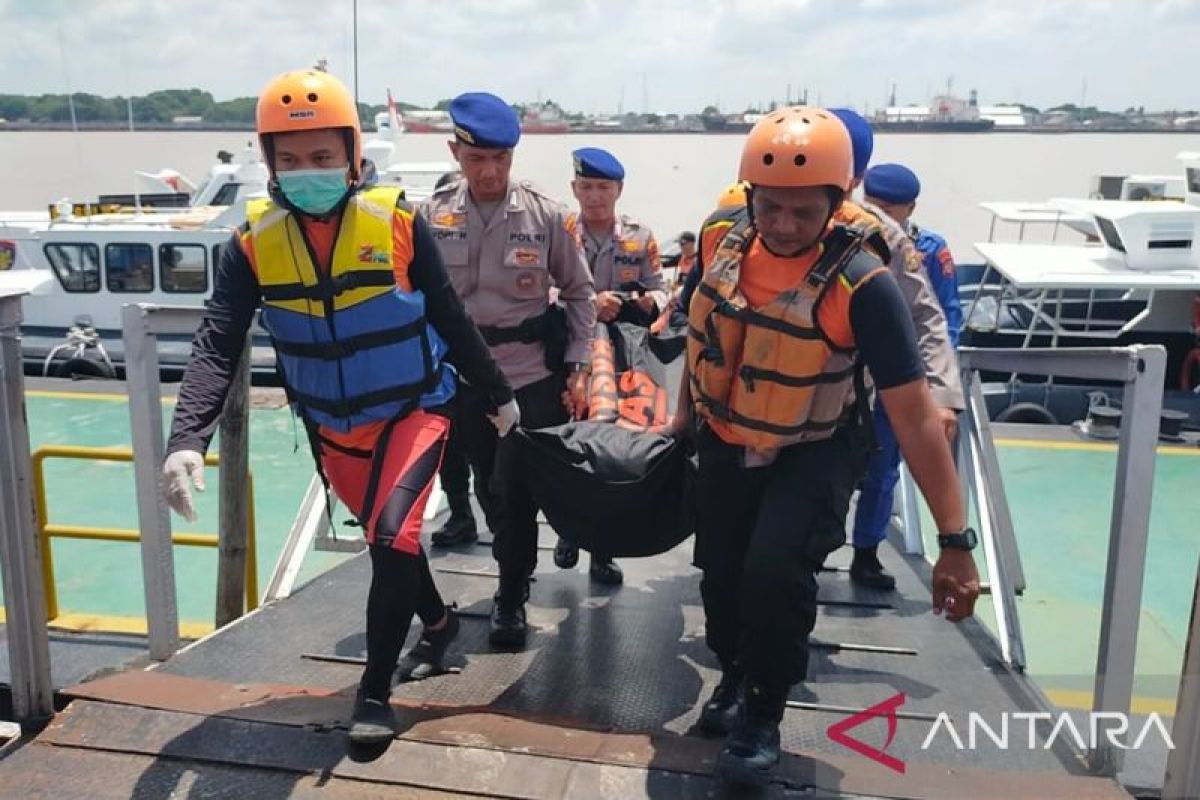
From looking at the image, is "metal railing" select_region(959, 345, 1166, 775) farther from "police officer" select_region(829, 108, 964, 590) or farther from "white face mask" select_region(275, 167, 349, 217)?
"white face mask" select_region(275, 167, 349, 217)

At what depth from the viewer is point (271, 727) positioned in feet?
8.35

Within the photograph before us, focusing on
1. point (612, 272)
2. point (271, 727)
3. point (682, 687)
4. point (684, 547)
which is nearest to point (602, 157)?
point (612, 272)

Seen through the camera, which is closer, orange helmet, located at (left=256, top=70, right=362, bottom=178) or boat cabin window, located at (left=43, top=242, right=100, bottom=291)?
orange helmet, located at (left=256, top=70, right=362, bottom=178)

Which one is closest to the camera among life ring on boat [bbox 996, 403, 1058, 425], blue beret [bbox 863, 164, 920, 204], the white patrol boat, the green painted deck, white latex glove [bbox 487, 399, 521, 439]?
white latex glove [bbox 487, 399, 521, 439]

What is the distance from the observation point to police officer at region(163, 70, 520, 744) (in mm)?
2414

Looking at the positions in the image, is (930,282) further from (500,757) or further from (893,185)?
(500,757)

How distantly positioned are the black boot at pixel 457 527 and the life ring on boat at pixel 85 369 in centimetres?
863

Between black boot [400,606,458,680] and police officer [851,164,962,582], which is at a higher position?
police officer [851,164,962,582]

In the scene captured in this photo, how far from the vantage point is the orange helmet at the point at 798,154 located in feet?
7.02

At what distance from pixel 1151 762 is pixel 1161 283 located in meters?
7.59

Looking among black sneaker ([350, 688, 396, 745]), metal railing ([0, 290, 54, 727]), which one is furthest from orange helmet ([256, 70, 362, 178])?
black sneaker ([350, 688, 396, 745])

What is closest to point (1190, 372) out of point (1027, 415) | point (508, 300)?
point (1027, 415)

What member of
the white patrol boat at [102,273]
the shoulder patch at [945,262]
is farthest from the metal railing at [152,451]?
the white patrol boat at [102,273]

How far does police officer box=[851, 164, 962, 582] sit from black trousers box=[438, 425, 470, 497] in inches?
62.8
